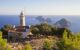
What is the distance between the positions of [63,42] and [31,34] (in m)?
9.48

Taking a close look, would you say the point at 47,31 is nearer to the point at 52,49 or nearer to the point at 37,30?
the point at 37,30

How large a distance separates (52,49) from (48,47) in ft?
0.92

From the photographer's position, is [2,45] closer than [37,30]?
Yes

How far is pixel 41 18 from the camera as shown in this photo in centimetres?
5772

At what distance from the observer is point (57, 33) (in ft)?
77.7

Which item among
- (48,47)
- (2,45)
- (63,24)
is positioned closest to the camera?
(2,45)

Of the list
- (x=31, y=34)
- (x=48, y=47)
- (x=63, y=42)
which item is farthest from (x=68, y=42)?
(x=31, y=34)

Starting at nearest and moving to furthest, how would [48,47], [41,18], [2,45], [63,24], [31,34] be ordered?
[2,45], [48,47], [31,34], [63,24], [41,18]

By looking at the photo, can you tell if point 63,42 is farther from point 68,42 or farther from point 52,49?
point 52,49

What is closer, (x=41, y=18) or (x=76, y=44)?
(x=76, y=44)

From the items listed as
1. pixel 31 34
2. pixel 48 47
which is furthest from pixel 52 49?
pixel 31 34

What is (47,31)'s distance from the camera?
77.9 feet

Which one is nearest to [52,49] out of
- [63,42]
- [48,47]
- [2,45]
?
[48,47]

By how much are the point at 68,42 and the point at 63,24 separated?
32.4 m
